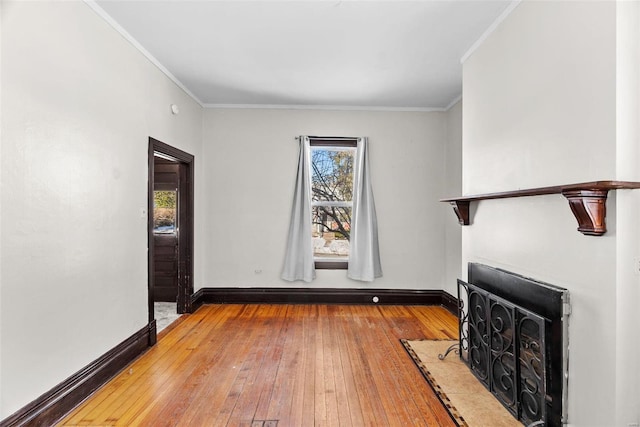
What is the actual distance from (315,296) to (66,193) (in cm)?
315

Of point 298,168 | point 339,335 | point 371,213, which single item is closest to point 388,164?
point 371,213

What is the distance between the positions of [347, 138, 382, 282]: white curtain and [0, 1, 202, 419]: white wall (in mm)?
2548

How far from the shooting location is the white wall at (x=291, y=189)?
450 centimetres

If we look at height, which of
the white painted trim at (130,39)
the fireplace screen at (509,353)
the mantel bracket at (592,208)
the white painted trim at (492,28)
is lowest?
the fireplace screen at (509,353)

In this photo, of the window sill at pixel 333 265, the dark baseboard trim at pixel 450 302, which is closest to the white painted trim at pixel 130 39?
the window sill at pixel 333 265

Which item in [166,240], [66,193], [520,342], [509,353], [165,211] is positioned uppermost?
[66,193]

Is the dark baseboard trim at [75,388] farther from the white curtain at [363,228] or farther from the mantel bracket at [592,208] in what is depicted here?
the mantel bracket at [592,208]

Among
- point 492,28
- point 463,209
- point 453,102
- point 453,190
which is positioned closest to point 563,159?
point 463,209

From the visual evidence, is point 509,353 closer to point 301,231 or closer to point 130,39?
point 301,231

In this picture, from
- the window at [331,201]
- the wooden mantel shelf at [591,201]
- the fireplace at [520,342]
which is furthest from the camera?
the window at [331,201]

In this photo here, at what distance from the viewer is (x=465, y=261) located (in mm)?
2799

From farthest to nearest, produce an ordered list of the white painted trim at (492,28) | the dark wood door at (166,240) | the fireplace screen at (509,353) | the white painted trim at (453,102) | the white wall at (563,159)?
1. the dark wood door at (166,240)
2. the white painted trim at (453,102)
3. the white painted trim at (492,28)
4. the fireplace screen at (509,353)
5. the white wall at (563,159)

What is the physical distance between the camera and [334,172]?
4.62 meters

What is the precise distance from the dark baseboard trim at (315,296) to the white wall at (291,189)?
0.28 ft
